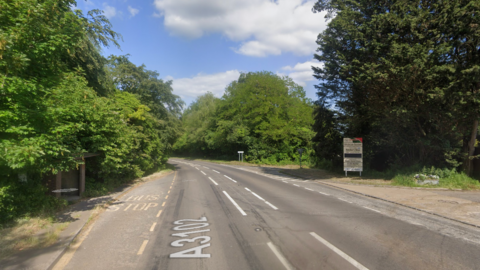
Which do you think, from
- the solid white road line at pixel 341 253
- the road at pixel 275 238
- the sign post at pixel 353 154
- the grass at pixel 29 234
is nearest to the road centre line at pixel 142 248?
the road at pixel 275 238

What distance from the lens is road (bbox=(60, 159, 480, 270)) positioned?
5.38m

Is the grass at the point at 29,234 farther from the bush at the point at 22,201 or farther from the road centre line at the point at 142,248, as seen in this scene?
the road centre line at the point at 142,248

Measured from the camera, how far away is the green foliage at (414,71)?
13898mm

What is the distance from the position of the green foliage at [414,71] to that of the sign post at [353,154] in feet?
5.38

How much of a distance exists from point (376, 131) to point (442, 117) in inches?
233

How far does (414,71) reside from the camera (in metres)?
14.4

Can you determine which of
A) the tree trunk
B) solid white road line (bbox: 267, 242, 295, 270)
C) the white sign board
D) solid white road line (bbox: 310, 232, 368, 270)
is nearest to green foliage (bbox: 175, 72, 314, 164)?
the white sign board

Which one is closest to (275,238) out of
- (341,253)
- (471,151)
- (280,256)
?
(280,256)

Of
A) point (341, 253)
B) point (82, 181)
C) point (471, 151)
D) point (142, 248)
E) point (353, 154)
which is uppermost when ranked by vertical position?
point (471, 151)

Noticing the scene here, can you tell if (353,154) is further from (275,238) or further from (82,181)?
(82,181)

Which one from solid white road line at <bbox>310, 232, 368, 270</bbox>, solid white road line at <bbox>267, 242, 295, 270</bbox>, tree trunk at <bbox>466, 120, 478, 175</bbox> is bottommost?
solid white road line at <bbox>267, 242, 295, 270</bbox>

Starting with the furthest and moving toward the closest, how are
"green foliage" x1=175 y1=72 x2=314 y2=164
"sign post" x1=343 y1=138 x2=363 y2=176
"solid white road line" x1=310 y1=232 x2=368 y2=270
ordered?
"green foliage" x1=175 y1=72 x2=314 y2=164, "sign post" x1=343 y1=138 x2=363 y2=176, "solid white road line" x1=310 y1=232 x2=368 y2=270

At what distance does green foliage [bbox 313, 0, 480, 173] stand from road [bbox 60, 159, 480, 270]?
7764mm

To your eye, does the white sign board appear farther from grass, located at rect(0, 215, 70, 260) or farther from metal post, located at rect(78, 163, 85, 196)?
grass, located at rect(0, 215, 70, 260)
